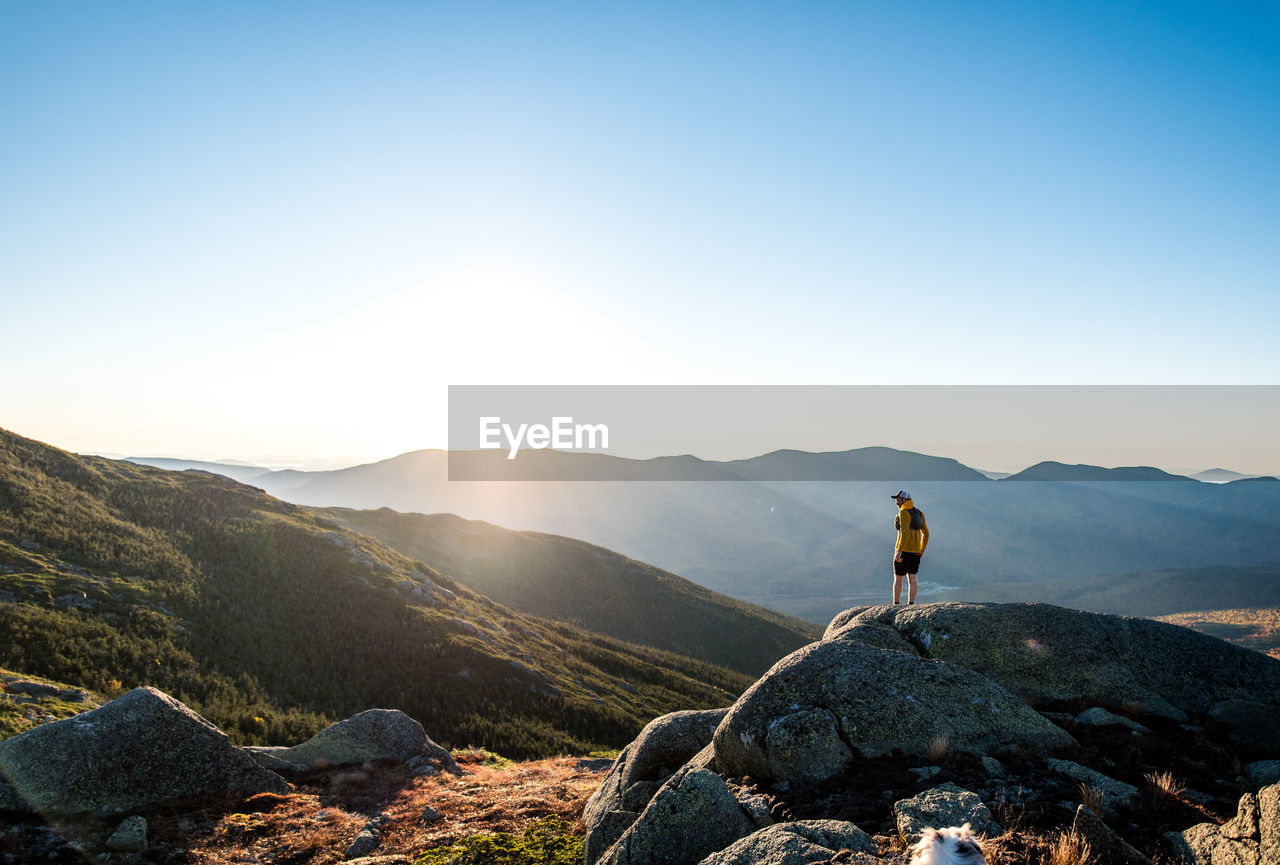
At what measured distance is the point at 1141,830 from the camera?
738 centimetres

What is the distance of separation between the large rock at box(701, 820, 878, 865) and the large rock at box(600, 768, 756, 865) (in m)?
1.06

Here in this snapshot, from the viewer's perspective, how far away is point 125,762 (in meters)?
12.9

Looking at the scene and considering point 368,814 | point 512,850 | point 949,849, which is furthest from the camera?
point 368,814

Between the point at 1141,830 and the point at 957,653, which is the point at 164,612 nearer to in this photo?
the point at 957,653

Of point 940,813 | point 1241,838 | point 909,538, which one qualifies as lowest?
point 940,813

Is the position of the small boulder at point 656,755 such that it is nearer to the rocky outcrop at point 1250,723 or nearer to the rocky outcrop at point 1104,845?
the rocky outcrop at point 1104,845

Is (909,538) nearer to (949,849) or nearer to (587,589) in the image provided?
(949,849)

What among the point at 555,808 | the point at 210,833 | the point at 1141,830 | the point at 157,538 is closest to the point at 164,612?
the point at 157,538

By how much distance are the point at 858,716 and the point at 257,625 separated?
146 feet

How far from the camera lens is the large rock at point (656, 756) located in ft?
40.8

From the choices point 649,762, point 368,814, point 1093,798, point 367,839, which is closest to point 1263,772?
point 1093,798

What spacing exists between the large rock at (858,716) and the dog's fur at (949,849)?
5.73 meters

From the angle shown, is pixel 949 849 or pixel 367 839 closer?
pixel 949 849

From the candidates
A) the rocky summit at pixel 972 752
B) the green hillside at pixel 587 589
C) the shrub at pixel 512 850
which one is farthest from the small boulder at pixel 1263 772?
the green hillside at pixel 587 589
